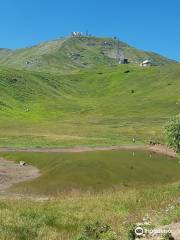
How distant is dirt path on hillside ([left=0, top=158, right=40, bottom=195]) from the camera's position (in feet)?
203

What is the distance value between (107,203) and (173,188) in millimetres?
9630

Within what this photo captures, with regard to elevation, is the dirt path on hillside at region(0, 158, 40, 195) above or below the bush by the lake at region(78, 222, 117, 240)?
below

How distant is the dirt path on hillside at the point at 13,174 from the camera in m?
61.8

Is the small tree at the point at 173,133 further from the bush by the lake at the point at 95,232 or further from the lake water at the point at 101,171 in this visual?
the bush by the lake at the point at 95,232

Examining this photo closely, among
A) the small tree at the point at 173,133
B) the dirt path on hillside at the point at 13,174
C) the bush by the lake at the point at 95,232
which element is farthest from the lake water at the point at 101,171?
the bush by the lake at the point at 95,232

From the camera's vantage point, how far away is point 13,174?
68250mm

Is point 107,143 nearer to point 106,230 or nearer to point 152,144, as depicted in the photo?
point 152,144

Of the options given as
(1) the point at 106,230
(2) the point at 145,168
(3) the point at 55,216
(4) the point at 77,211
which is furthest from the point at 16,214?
(2) the point at 145,168

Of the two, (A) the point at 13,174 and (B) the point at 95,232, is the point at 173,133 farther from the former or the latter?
(B) the point at 95,232

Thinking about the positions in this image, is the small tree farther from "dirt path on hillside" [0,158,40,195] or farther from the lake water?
"dirt path on hillside" [0,158,40,195]

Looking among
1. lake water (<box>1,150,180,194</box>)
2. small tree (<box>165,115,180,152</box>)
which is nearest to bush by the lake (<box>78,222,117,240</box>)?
lake water (<box>1,150,180,194</box>)

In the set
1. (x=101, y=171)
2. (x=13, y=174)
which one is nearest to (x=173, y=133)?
(x=101, y=171)

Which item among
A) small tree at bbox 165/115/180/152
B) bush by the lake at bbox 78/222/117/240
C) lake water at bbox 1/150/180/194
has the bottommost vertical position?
lake water at bbox 1/150/180/194

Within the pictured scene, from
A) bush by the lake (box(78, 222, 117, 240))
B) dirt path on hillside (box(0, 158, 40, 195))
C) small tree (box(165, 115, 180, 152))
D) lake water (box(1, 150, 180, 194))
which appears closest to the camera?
bush by the lake (box(78, 222, 117, 240))
